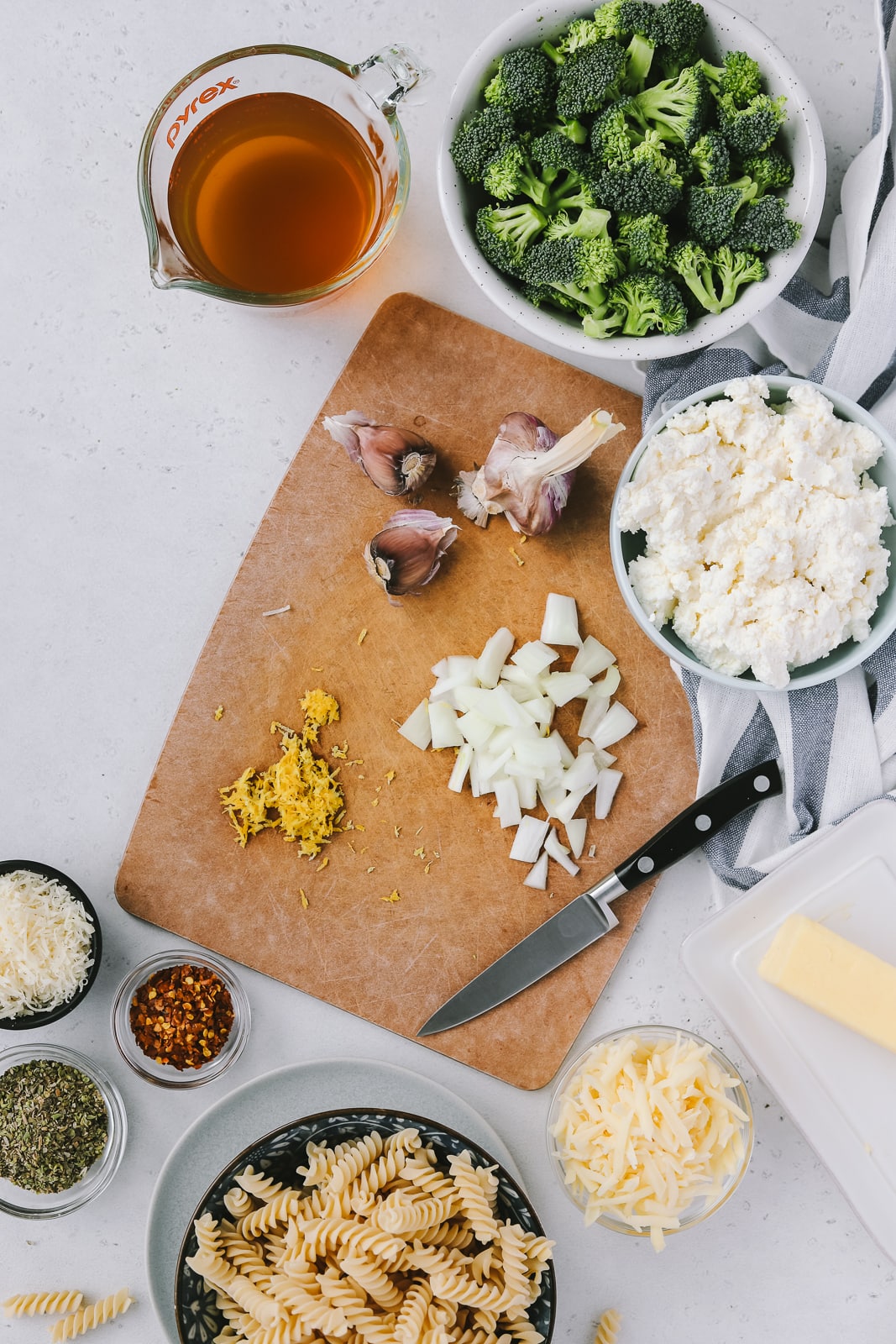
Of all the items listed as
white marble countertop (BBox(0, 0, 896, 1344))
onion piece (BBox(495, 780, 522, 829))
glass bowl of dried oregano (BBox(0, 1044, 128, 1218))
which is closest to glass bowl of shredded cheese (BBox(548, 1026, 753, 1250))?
white marble countertop (BBox(0, 0, 896, 1344))

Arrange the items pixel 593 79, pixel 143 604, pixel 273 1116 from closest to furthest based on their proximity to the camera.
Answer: pixel 593 79
pixel 273 1116
pixel 143 604

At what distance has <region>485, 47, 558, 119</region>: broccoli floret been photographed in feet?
5.55

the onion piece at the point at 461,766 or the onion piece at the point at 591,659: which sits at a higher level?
the onion piece at the point at 591,659

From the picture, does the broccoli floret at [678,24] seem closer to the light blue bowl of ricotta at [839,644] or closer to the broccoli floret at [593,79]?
the broccoli floret at [593,79]

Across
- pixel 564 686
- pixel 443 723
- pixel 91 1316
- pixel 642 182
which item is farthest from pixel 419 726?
pixel 91 1316

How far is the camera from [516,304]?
1.79 m

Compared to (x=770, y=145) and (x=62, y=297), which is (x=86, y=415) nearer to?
(x=62, y=297)

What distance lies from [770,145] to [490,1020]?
5.95 feet

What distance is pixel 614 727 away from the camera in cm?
206

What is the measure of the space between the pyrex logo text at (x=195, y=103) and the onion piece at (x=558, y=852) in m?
1.59

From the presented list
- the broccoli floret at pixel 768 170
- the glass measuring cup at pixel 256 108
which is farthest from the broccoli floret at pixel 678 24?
the glass measuring cup at pixel 256 108

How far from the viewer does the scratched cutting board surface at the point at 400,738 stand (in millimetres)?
2070

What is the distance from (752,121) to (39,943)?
202 cm

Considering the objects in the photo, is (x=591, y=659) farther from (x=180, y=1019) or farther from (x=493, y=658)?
(x=180, y=1019)
